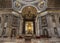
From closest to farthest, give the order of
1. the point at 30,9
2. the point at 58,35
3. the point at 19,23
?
the point at 58,35 → the point at 19,23 → the point at 30,9

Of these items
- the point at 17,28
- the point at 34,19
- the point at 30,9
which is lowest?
the point at 17,28

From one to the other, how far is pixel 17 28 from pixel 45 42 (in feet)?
19.9

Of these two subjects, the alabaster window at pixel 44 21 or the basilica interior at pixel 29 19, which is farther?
the alabaster window at pixel 44 21

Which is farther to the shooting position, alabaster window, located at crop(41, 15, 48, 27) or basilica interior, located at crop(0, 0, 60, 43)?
alabaster window, located at crop(41, 15, 48, 27)

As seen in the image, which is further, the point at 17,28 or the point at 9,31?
the point at 17,28

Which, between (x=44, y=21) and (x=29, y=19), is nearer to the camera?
(x=44, y=21)

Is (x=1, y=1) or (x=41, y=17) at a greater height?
(x=1, y=1)

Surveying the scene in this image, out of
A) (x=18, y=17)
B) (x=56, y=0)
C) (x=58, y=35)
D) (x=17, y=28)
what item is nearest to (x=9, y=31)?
(x=17, y=28)

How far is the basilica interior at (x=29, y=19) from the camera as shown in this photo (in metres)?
13.8

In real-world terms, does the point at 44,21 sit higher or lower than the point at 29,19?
lower

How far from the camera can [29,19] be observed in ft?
55.7

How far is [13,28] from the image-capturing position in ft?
48.5

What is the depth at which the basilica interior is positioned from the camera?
13.8 m

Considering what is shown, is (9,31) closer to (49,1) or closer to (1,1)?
(1,1)
